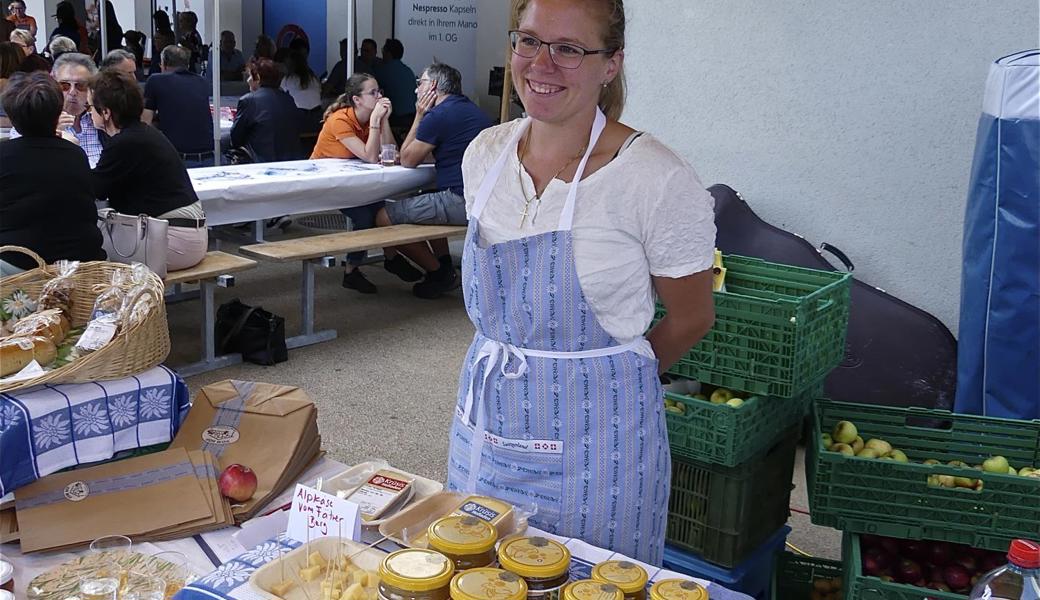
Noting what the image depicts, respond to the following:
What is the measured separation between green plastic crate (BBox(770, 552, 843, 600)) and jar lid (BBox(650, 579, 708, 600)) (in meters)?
1.52

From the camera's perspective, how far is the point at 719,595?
1.61m

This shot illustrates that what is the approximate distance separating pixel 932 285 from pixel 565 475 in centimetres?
283

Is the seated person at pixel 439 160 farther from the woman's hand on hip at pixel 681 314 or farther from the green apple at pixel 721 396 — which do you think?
the woman's hand on hip at pixel 681 314

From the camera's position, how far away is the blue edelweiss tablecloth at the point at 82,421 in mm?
2119

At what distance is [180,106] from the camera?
25.8 ft

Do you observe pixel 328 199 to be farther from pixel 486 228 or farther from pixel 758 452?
pixel 486 228

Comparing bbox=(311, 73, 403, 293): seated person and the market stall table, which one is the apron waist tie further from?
bbox=(311, 73, 403, 293): seated person

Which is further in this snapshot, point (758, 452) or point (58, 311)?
point (758, 452)

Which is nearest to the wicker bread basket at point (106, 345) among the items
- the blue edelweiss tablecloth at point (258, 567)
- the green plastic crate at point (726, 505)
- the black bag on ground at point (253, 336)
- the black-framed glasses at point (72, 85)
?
the blue edelweiss tablecloth at point (258, 567)

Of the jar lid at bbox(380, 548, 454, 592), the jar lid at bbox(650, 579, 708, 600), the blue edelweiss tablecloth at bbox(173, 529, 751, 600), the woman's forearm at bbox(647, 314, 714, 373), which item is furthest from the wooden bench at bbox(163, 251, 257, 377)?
the jar lid at bbox(650, 579, 708, 600)

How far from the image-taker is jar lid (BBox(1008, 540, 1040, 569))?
1.47 m

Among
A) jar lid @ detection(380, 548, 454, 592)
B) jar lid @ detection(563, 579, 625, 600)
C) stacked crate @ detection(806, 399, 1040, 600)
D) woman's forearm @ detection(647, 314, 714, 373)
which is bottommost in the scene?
stacked crate @ detection(806, 399, 1040, 600)

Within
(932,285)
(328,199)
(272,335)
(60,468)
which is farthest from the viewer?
(328,199)

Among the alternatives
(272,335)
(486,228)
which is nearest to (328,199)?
(272,335)
